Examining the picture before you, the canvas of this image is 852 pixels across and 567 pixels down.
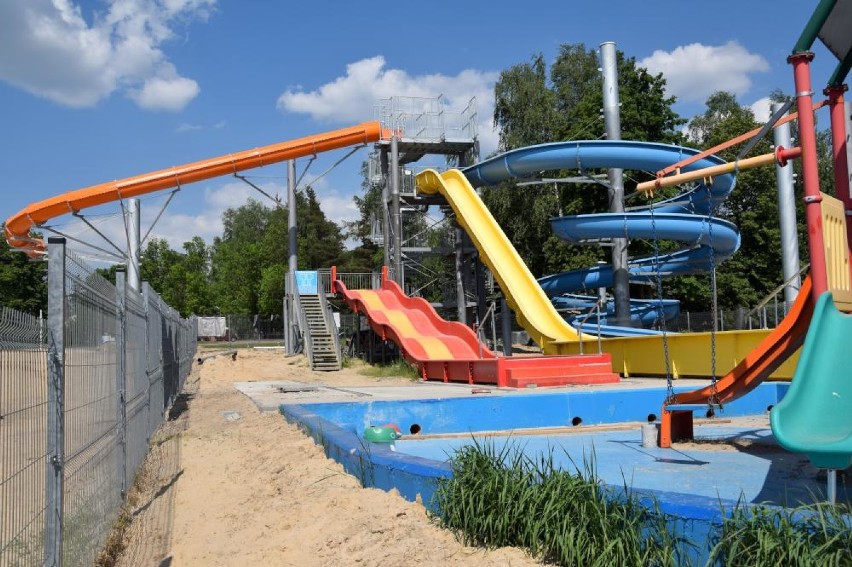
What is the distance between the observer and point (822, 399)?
5.80m

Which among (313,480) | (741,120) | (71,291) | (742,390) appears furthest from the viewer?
(741,120)

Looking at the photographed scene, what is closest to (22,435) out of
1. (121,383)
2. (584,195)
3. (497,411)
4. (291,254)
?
(121,383)

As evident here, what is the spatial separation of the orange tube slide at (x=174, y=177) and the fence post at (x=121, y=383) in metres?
22.5

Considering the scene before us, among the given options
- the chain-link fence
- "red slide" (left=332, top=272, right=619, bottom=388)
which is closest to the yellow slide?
"red slide" (left=332, top=272, right=619, bottom=388)

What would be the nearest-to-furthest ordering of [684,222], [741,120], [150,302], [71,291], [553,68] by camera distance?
[71,291], [150,302], [684,222], [741,120], [553,68]

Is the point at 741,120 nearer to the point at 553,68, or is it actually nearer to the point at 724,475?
the point at 553,68

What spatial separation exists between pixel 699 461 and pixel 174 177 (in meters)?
24.4

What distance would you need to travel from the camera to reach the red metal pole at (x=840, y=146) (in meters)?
7.54

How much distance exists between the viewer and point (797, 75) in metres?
7.42

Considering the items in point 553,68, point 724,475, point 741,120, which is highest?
point 553,68

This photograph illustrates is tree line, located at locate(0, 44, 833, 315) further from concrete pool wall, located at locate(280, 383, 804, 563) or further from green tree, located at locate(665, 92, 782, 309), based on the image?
concrete pool wall, located at locate(280, 383, 804, 563)

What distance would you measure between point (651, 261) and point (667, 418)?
20354 mm

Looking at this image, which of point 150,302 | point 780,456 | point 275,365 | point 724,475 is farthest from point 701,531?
point 275,365

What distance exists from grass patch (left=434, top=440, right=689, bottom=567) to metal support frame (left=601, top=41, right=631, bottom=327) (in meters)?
19.4
